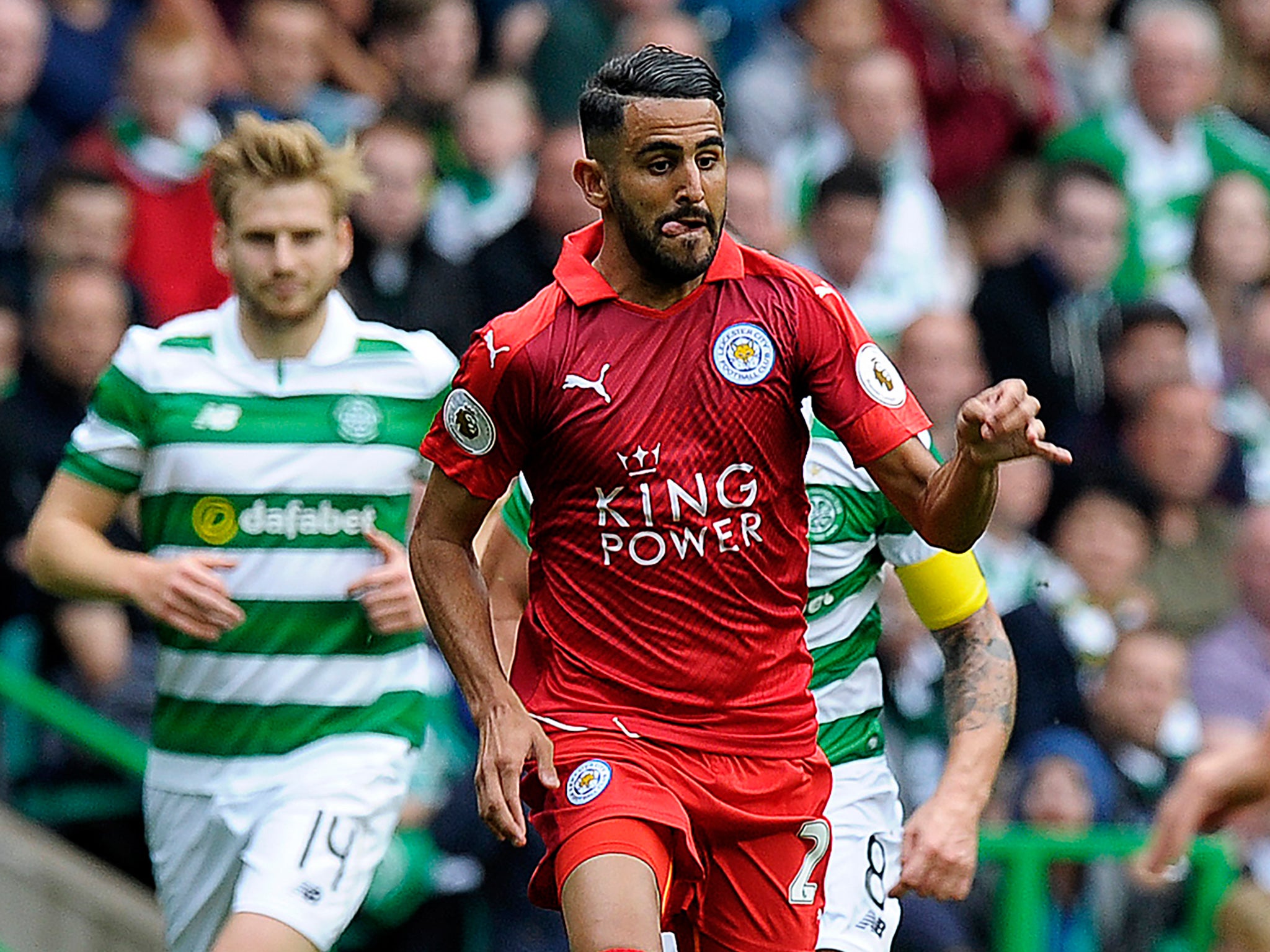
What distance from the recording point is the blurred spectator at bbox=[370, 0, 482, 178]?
9.04 meters

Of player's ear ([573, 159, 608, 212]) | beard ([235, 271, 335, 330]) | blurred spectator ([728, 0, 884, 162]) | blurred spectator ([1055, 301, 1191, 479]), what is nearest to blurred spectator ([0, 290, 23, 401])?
beard ([235, 271, 335, 330])

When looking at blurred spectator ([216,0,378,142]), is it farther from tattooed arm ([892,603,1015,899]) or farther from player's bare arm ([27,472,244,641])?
tattooed arm ([892,603,1015,899])

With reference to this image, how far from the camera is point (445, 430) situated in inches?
177

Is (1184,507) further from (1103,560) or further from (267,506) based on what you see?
(267,506)

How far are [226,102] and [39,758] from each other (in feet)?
9.02

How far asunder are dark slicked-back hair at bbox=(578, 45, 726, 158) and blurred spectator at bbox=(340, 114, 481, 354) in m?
3.88

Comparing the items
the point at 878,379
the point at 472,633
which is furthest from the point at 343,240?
the point at 878,379

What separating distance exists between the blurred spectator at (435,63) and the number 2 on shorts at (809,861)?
498cm

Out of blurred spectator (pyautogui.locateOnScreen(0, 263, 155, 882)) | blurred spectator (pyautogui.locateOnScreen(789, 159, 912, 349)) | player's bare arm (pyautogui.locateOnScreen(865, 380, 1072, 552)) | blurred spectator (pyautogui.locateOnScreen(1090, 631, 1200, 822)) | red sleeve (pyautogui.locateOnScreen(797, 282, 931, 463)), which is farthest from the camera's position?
blurred spectator (pyautogui.locateOnScreen(789, 159, 912, 349))

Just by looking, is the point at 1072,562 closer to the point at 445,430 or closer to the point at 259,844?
the point at 259,844

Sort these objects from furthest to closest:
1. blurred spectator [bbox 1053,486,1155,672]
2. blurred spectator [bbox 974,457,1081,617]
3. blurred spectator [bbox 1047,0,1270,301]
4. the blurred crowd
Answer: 1. blurred spectator [bbox 1047,0,1270,301]
2. blurred spectator [bbox 1053,486,1155,672]
3. blurred spectator [bbox 974,457,1081,617]
4. the blurred crowd

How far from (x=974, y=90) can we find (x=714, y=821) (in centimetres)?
615

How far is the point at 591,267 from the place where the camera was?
4.50m

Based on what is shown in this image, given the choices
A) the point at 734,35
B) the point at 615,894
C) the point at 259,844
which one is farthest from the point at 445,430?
the point at 734,35
